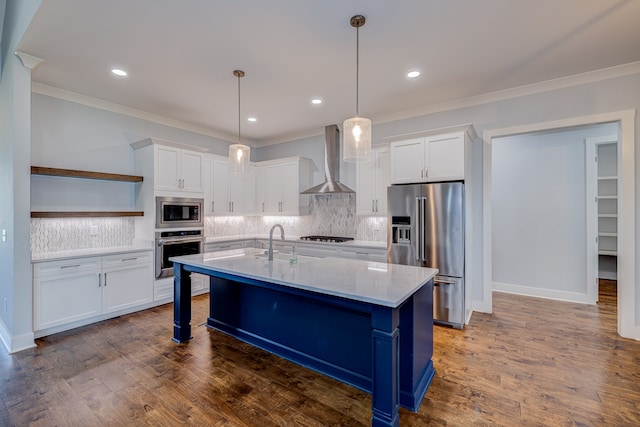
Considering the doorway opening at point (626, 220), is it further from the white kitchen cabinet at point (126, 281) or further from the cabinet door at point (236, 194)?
the white kitchen cabinet at point (126, 281)

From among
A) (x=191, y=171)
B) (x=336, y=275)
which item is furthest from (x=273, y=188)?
(x=336, y=275)

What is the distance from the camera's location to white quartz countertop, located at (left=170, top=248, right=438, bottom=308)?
190cm

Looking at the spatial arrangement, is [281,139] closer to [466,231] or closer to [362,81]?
[362,81]

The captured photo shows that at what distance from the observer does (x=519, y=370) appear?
8.72 feet

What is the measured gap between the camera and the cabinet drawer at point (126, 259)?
12.4ft

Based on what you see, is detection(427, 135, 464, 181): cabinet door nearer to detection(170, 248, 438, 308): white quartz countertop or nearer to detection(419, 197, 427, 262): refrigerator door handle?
detection(419, 197, 427, 262): refrigerator door handle

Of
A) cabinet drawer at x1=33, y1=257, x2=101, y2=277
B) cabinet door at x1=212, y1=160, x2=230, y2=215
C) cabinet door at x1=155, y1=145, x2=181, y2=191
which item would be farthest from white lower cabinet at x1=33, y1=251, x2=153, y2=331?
cabinet door at x1=212, y1=160, x2=230, y2=215

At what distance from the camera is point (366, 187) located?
4805 mm

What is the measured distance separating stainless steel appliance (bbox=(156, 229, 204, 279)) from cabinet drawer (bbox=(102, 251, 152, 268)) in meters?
0.16

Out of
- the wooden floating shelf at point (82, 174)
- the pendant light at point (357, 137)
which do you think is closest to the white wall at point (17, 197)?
the wooden floating shelf at point (82, 174)

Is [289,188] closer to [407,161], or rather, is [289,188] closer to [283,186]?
[283,186]

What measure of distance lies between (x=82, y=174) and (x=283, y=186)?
9.89 ft

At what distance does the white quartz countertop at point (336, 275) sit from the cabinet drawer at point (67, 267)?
1.33 meters

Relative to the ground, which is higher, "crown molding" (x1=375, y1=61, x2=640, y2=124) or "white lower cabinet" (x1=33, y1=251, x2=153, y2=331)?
"crown molding" (x1=375, y1=61, x2=640, y2=124)
